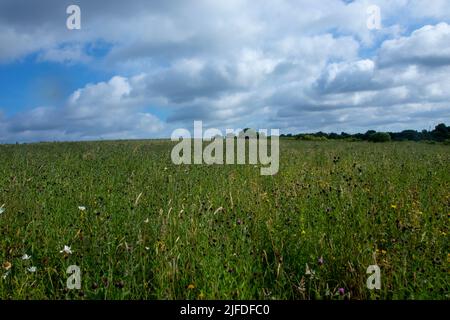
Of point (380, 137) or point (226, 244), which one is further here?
point (380, 137)

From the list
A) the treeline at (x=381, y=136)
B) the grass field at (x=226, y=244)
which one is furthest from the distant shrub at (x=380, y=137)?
the grass field at (x=226, y=244)

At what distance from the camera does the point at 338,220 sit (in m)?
3.88

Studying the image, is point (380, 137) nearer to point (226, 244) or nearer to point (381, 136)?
point (381, 136)

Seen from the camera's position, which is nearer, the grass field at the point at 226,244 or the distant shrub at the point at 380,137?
the grass field at the point at 226,244

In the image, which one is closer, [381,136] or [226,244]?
[226,244]

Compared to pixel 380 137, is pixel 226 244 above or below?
below

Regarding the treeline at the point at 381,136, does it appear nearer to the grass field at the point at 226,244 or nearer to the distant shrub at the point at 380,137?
the distant shrub at the point at 380,137

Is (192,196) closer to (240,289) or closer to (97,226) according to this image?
(97,226)

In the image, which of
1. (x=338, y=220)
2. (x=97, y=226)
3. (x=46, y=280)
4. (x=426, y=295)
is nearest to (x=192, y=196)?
(x=97, y=226)

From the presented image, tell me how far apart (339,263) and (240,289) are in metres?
0.98

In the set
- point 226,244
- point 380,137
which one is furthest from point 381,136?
point 226,244

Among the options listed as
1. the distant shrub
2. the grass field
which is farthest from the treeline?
the grass field

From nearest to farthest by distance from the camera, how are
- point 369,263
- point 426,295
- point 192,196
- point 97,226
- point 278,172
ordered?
1. point 426,295
2. point 369,263
3. point 97,226
4. point 192,196
5. point 278,172
